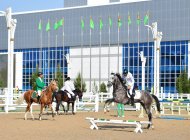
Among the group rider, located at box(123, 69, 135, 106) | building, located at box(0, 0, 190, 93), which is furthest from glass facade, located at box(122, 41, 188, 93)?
rider, located at box(123, 69, 135, 106)

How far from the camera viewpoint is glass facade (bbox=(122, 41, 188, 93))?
8850 centimetres

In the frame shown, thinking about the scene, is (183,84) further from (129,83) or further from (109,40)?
(129,83)

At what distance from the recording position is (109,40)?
91.6 metres

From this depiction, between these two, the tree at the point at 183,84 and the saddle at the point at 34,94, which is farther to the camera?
the tree at the point at 183,84

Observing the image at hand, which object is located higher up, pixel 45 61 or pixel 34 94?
pixel 45 61

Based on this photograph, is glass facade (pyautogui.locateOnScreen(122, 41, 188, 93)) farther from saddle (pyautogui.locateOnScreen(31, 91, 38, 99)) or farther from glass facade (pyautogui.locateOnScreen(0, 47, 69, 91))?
saddle (pyautogui.locateOnScreen(31, 91, 38, 99))

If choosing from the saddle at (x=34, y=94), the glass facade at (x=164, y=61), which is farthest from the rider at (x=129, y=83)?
the glass facade at (x=164, y=61)

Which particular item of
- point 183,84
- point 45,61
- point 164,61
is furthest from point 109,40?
point 183,84

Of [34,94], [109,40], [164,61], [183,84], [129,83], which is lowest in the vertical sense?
[183,84]

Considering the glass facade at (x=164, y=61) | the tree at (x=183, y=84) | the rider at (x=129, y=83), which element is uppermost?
the glass facade at (x=164, y=61)

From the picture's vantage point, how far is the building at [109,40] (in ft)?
289

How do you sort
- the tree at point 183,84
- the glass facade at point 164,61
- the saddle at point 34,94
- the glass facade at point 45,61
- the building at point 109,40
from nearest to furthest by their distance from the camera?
the saddle at point 34,94 → the tree at point 183,84 → the building at point 109,40 → the glass facade at point 164,61 → the glass facade at point 45,61

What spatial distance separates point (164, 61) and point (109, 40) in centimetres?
1022

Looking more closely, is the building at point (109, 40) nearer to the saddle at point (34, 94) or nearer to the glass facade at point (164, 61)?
the glass facade at point (164, 61)
